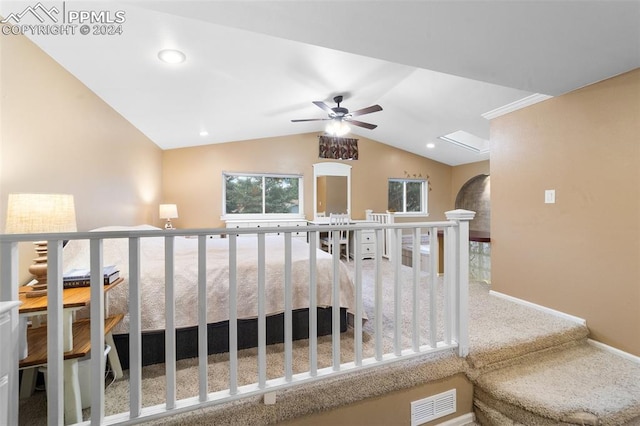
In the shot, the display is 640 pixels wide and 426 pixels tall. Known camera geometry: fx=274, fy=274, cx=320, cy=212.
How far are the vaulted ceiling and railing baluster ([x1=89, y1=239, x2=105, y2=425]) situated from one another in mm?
1308

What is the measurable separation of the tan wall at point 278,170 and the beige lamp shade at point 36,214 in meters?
3.44

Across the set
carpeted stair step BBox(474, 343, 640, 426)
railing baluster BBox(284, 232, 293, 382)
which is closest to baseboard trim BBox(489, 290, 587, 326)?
carpeted stair step BBox(474, 343, 640, 426)

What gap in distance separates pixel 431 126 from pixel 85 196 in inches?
181

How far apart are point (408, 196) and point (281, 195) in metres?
2.87

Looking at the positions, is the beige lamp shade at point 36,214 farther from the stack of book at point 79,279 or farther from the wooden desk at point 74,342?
the wooden desk at point 74,342

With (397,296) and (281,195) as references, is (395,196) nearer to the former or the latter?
(281,195)

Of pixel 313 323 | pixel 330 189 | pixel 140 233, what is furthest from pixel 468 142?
pixel 140 233

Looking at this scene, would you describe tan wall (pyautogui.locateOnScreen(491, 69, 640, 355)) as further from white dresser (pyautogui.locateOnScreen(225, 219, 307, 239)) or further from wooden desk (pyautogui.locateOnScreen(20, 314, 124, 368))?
wooden desk (pyautogui.locateOnScreen(20, 314, 124, 368))

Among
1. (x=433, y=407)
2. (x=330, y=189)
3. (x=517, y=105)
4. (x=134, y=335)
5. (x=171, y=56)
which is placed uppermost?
(x=171, y=56)

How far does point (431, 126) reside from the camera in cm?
450

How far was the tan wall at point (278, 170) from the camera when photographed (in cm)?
476

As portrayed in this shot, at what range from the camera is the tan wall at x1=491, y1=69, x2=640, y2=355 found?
79.4 inches

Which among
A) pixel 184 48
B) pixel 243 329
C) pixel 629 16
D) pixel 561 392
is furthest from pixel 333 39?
pixel 561 392

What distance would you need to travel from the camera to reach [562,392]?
165 centimetres
